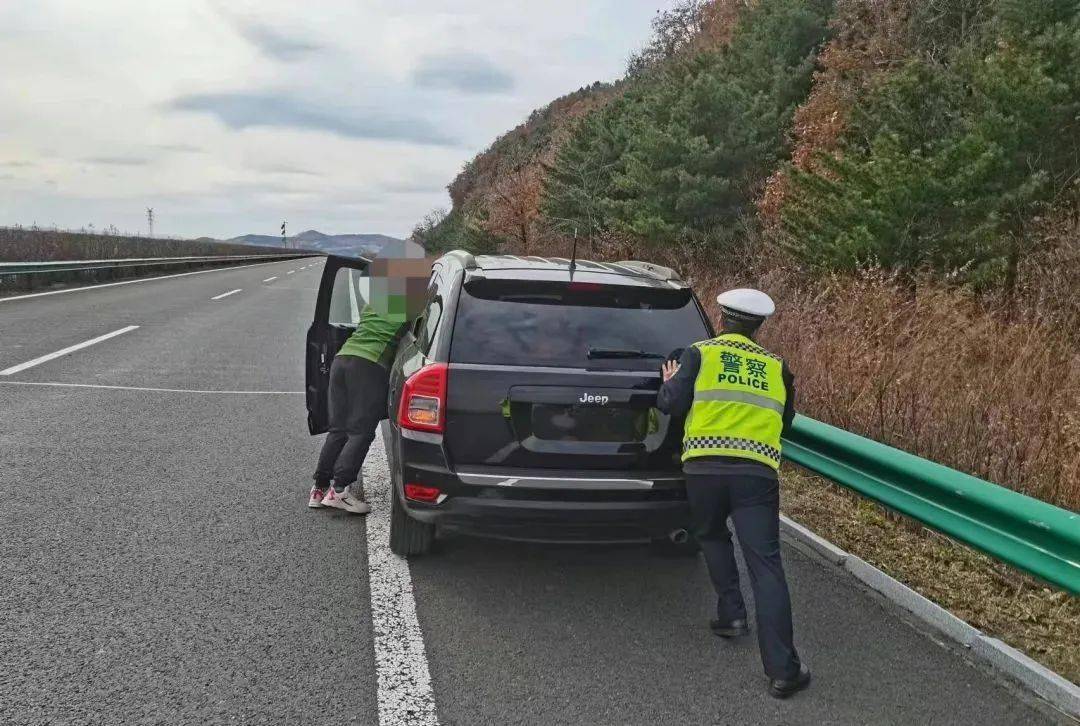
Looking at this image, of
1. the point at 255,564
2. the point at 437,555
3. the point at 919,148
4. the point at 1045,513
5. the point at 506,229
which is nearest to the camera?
the point at 1045,513

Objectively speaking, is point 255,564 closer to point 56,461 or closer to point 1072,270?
point 56,461

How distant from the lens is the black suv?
3863 mm

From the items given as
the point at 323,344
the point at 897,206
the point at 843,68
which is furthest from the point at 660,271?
the point at 843,68

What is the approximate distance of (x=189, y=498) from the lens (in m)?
5.44

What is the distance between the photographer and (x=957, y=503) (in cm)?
382

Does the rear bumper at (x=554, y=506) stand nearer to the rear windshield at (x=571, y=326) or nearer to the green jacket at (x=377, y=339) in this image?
the rear windshield at (x=571, y=326)

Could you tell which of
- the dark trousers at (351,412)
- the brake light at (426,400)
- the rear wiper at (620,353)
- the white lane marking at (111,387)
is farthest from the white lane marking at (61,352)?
the rear wiper at (620,353)

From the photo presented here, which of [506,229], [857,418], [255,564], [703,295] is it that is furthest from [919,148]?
[506,229]

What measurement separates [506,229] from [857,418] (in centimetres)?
4203

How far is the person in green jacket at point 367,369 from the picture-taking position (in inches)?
209

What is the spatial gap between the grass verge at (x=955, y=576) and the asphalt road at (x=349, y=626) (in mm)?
348

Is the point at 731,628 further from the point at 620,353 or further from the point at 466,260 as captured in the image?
the point at 466,260

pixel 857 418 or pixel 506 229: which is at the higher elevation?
pixel 506 229

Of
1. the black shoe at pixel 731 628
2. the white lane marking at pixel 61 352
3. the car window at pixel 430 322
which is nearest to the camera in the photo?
the black shoe at pixel 731 628
